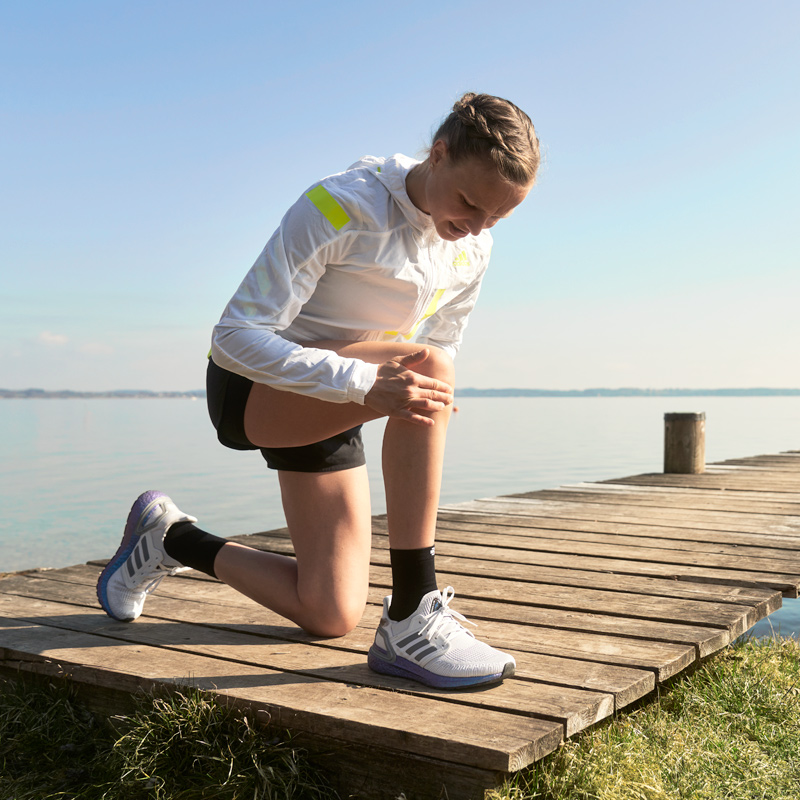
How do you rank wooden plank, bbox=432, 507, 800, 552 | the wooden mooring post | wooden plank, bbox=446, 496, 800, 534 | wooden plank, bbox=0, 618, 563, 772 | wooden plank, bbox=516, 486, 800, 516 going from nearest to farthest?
1. wooden plank, bbox=0, 618, 563, 772
2. wooden plank, bbox=432, 507, 800, 552
3. wooden plank, bbox=446, 496, 800, 534
4. wooden plank, bbox=516, 486, 800, 516
5. the wooden mooring post

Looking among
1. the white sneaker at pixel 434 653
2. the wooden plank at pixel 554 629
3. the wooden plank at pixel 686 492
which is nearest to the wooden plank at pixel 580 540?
the wooden plank at pixel 554 629

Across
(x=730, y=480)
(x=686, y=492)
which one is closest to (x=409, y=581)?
(x=686, y=492)

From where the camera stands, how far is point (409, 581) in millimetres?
2008

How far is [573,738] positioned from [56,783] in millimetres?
1202

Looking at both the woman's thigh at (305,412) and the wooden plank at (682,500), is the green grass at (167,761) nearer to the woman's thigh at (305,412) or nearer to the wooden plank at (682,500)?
the woman's thigh at (305,412)

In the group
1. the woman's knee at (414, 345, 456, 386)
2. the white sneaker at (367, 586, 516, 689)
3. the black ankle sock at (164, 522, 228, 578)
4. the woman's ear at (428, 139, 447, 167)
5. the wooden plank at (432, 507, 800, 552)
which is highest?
the woman's ear at (428, 139, 447, 167)

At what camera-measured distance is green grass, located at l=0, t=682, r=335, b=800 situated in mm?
1733

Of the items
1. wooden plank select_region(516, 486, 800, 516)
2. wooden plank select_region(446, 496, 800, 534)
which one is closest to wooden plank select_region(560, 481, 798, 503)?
wooden plank select_region(516, 486, 800, 516)

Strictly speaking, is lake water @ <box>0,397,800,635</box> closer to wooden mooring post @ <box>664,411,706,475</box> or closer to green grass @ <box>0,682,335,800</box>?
wooden mooring post @ <box>664,411,706,475</box>

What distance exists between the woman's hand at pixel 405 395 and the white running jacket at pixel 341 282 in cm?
3

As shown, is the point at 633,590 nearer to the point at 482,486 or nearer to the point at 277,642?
the point at 277,642

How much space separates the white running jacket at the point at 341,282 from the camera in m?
1.97

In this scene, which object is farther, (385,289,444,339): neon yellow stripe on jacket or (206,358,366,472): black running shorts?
A: (385,289,444,339): neon yellow stripe on jacket

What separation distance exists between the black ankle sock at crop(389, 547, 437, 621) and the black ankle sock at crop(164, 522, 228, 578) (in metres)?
0.72
